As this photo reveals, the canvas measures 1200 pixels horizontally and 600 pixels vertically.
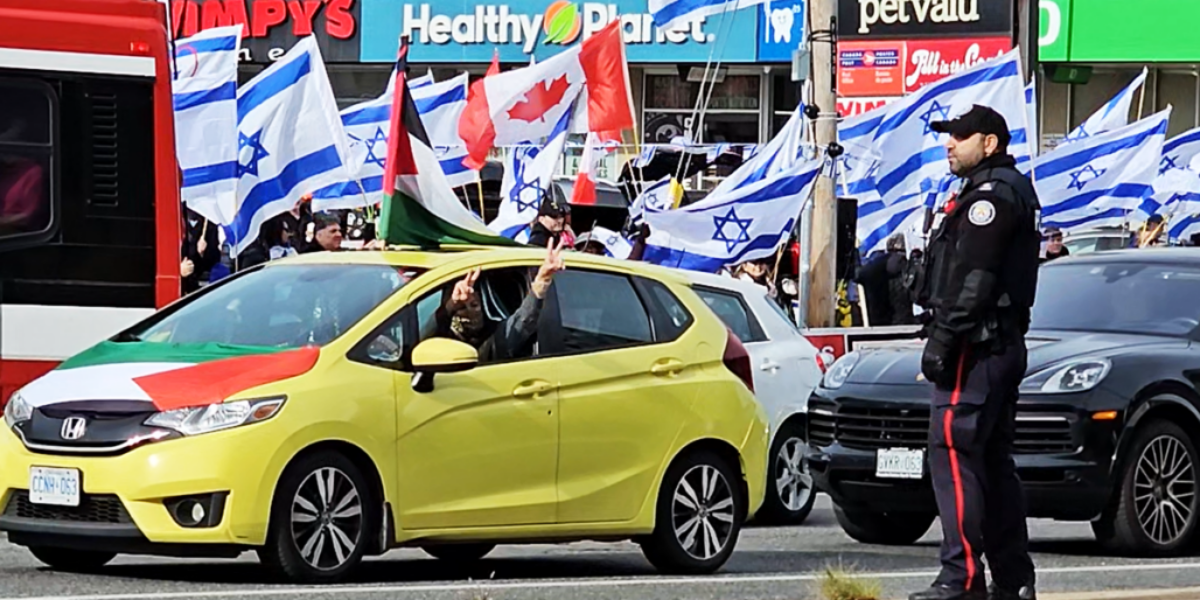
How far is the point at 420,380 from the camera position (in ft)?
33.2

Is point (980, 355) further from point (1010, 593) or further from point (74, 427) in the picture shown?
point (74, 427)

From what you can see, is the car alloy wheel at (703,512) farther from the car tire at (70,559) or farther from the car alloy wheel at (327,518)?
the car tire at (70,559)

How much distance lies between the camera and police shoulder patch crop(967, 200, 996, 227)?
27.5 feet

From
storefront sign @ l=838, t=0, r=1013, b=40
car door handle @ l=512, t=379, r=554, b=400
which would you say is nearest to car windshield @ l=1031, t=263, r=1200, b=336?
car door handle @ l=512, t=379, r=554, b=400

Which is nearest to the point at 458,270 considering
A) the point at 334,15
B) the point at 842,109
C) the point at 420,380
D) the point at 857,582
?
the point at 420,380

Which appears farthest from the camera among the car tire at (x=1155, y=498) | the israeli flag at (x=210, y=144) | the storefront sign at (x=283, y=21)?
the storefront sign at (x=283, y=21)

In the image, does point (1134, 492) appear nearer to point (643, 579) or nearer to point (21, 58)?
point (643, 579)

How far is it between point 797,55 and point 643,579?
38.0ft

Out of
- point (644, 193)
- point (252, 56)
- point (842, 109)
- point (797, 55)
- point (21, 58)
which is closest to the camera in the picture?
point (21, 58)

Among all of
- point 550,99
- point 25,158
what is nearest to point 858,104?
point 550,99

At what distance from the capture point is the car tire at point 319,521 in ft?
31.6

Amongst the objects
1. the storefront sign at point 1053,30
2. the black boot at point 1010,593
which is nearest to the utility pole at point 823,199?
the black boot at point 1010,593

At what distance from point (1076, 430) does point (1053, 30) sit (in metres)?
27.0

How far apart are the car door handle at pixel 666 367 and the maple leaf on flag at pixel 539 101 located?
35.8 feet
